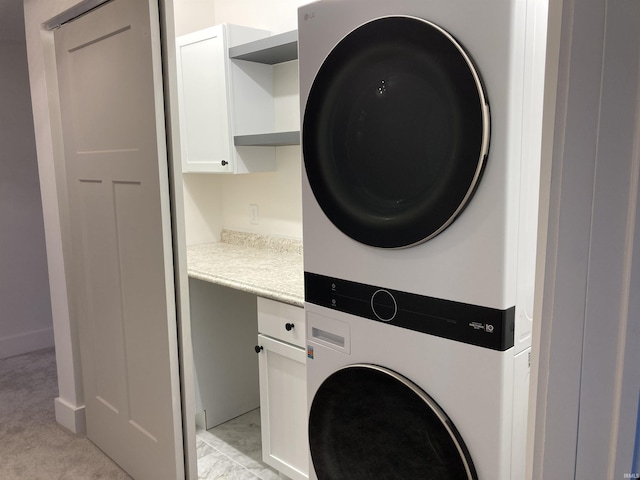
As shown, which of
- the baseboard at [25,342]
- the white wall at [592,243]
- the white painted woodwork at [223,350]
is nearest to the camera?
the white wall at [592,243]

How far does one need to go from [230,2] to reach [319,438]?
91.0 inches

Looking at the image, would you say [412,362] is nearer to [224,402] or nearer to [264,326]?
[264,326]

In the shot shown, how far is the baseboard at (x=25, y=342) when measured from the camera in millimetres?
3703

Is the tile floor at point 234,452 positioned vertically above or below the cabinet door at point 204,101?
below

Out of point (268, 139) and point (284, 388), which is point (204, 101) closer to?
point (268, 139)

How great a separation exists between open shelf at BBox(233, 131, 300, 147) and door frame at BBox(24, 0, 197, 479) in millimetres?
541

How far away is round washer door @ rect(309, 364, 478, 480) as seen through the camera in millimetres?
1273

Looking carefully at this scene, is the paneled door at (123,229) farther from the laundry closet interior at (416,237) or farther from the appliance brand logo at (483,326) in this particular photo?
the appliance brand logo at (483,326)

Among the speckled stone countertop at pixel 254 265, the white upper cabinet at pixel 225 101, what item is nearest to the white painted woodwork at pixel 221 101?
the white upper cabinet at pixel 225 101

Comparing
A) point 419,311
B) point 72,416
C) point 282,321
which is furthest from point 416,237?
point 72,416

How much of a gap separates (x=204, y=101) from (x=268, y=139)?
506 millimetres

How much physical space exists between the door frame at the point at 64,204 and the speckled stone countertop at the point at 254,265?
1.02ft

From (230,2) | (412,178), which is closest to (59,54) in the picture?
(230,2)

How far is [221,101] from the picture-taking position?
99.3 inches
